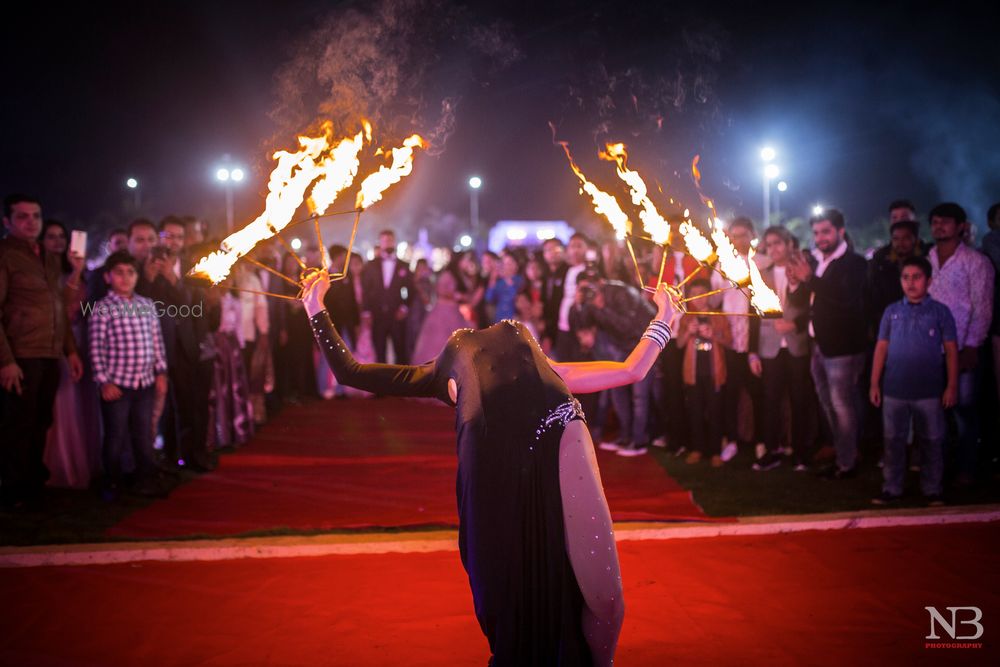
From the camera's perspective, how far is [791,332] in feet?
28.5

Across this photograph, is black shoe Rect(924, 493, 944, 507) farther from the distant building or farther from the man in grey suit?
the distant building

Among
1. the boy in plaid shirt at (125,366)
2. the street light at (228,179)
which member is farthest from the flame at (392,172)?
the street light at (228,179)

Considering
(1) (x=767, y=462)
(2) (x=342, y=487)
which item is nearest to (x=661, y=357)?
(1) (x=767, y=462)

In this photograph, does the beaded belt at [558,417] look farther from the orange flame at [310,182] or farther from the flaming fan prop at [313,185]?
the orange flame at [310,182]

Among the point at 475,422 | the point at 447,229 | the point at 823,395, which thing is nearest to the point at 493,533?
the point at 475,422

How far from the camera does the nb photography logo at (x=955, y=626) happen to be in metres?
4.50

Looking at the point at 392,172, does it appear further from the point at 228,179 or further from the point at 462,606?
the point at 228,179

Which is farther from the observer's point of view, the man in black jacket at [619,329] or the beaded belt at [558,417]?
the man in black jacket at [619,329]

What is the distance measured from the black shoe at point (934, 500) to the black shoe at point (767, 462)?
179cm

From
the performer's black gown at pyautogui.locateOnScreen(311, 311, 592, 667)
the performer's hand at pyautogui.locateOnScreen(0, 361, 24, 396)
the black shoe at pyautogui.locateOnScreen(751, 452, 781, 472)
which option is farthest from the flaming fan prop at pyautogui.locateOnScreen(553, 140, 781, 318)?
the performer's hand at pyautogui.locateOnScreen(0, 361, 24, 396)

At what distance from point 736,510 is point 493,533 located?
14.2ft

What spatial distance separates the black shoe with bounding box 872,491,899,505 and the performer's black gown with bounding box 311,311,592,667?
15.7 feet

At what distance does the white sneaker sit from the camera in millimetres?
9266

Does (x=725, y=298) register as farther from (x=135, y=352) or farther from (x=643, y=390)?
(x=135, y=352)
